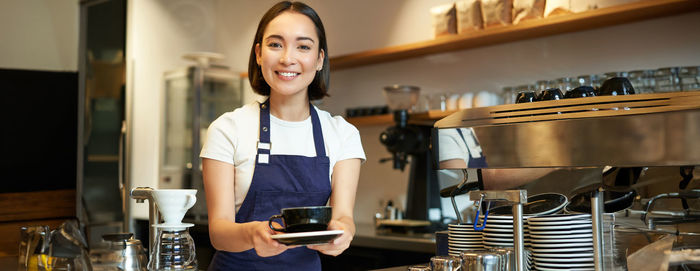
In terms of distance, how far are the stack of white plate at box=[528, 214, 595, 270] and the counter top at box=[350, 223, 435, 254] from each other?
153 cm

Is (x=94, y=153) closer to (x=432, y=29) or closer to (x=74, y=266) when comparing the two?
(x=432, y=29)

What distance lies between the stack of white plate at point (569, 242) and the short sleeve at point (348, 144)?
576 mm

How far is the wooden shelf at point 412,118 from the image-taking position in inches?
139

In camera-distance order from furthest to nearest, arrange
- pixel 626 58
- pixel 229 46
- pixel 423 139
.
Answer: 1. pixel 229 46
2. pixel 423 139
3. pixel 626 58

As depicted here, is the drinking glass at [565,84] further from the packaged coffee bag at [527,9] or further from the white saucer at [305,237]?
the white saucer at [305,237]

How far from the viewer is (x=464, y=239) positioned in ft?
5.60

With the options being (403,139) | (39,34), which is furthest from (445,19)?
(39,34)

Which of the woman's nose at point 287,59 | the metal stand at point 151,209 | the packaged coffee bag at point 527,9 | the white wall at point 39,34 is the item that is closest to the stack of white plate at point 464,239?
the woman's nose at point 287,59

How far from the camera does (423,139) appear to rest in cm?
357

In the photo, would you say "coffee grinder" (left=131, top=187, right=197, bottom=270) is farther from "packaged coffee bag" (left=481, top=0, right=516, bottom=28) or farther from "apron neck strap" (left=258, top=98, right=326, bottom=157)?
"packaged coffee bag" (left=481, top=0, right=516, bottom=28)

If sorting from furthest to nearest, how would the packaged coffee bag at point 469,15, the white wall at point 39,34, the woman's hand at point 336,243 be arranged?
the white wall at point 39,34
the packaged coffee bag at point 469,15
the woman's hand at point 336,243

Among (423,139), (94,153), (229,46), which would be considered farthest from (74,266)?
(229,46)

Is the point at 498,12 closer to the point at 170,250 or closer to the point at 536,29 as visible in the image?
the point at 536,29

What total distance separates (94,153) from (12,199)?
1291mm
